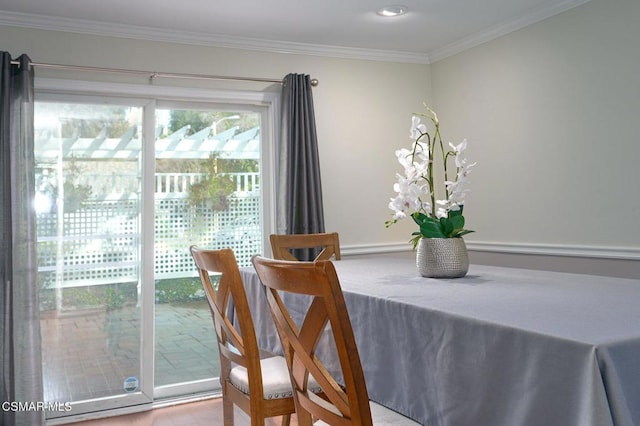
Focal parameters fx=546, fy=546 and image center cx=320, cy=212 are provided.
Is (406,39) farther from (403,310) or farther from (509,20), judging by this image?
(403,310)

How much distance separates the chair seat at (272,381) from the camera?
6.36ft

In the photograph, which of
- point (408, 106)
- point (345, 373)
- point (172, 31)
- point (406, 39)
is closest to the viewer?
point (345, 373)

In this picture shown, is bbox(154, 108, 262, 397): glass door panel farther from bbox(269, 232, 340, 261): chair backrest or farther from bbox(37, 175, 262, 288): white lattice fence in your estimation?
bbox(269, 232, 340, 261): chair backrest

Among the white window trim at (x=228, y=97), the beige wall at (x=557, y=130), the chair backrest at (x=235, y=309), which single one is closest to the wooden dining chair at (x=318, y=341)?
the chair backrest at (x=235, y=309)

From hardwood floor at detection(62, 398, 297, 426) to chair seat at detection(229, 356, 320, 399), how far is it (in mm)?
1203

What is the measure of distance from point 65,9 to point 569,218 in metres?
3.32

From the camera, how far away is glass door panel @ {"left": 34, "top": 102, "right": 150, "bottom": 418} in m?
3.43

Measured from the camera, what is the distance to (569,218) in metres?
3.41

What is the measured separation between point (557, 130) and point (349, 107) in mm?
1527

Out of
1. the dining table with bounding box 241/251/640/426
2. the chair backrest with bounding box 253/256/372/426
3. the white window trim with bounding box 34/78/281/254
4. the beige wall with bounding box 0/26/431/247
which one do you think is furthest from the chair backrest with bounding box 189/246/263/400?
the beige wall with bounding box 0/26/431/247

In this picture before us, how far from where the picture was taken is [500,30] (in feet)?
12.5

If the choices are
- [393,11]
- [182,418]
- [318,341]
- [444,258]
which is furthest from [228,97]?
[318,341]

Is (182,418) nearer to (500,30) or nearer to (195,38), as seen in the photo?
(195,38)

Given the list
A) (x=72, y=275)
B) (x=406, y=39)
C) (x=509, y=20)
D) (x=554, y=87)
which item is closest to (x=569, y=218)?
(x=554, y=87)
